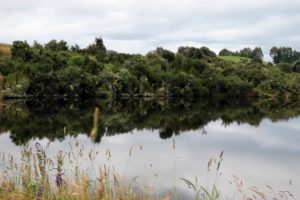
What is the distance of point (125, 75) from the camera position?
7875cm

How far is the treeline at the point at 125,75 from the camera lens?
2729 inches

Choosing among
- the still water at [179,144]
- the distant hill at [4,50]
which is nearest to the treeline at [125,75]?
the distant hill at [4,50]

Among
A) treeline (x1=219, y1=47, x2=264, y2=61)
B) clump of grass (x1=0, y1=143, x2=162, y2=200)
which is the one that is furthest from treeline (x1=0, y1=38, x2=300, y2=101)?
clump of grass (x1=0, y1=143, x2=162, y2=200)

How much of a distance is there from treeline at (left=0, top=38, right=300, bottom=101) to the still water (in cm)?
2536

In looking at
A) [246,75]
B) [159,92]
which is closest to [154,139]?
[159,92]

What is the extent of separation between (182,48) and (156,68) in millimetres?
34570

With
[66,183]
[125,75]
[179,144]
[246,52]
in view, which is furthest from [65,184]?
[246,52]

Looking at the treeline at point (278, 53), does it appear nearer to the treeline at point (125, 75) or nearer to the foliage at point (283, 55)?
the foliage at point (283, 55)

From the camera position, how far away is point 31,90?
69.2m

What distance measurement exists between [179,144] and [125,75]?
5181 cm

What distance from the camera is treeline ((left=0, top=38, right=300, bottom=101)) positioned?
69.3 m

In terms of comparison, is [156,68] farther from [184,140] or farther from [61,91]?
[184,140]

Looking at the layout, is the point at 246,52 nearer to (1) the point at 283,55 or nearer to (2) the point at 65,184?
(1) the point at 283,55

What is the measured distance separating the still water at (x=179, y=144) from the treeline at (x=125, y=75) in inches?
998
